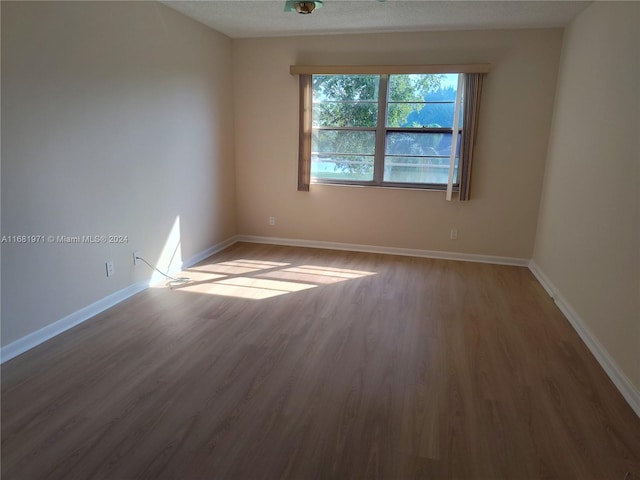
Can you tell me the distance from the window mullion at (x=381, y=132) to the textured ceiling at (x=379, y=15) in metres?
0.58

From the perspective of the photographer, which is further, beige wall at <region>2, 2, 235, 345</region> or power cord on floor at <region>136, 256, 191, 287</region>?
power cord on floor at <region>136, 256, 191, 287</region>

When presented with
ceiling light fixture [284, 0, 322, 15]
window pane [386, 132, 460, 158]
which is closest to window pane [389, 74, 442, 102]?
window pane [386, 132, 460, 158]

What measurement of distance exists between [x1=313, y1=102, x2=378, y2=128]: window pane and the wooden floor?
87.3 inches

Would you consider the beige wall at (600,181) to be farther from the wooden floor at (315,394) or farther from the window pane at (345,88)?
the window pane at (345,88)

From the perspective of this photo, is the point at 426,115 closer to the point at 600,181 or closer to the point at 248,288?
the point at 600,181

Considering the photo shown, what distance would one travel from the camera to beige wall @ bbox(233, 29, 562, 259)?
4312mm

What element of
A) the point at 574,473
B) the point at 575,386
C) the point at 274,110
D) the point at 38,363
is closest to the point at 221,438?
the point at 38,363

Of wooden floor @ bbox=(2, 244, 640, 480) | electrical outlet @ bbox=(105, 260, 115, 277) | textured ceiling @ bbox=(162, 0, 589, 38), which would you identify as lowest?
wooden floor @ bbox=(2, 244, 640, 480)

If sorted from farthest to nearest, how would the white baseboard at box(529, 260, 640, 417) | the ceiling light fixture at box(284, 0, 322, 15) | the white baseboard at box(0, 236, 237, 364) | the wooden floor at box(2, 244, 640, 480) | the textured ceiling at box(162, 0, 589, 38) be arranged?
the textured ceiling at box(162, 0, 589, 38), the ceiling light fixture at box(284, 0, 322, 15), the white baseboard at box(0, 236, 237, 364), the white baseboard at box(529, 260, 640, 417), the wooden floor at box(2, 244, 640, 480)

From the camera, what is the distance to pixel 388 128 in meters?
4.75

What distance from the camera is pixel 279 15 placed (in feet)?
12.9

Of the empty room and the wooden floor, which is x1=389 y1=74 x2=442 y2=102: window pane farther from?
the wooden floor

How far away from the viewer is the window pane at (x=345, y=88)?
4742 mm

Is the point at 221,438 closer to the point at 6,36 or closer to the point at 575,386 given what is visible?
the point at 575,386
